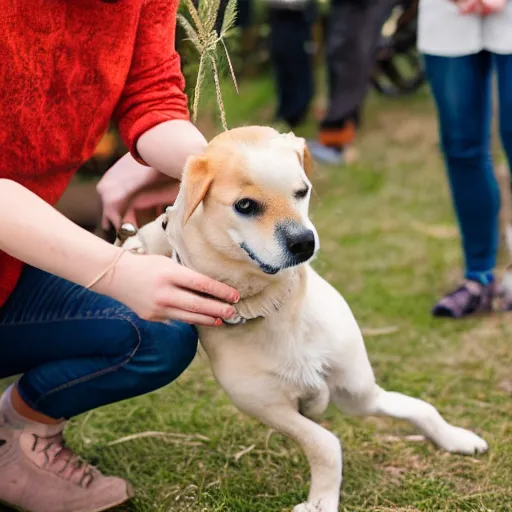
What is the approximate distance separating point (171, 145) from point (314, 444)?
0.57 metres

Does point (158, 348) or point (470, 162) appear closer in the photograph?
point (158, 348)

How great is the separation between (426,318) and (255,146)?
1567 mm

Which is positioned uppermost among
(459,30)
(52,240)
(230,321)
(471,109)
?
(52,240)

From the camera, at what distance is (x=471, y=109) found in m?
2.54

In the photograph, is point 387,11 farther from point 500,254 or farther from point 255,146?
point 255,146

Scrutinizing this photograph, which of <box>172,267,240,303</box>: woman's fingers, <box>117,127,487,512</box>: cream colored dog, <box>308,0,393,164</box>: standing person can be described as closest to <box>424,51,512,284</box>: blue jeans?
<box>117,127,487,512</box>: cream colored dog

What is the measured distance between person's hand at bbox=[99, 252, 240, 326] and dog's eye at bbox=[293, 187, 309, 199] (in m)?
0.17

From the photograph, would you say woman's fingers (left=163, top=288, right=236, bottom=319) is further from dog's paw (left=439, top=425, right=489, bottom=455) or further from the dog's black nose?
dog's paw (left=439, top=425, right=489, bottom=455)

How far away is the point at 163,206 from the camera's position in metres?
1.62

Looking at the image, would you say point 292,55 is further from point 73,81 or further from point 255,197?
point 255,197

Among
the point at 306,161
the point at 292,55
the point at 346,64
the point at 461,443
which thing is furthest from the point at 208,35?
the point at 292,55

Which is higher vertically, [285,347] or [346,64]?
[285,347]

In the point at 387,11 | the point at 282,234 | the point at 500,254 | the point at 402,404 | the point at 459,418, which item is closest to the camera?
the point at 282,234

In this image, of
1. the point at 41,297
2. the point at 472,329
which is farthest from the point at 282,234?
the point at 472,329
